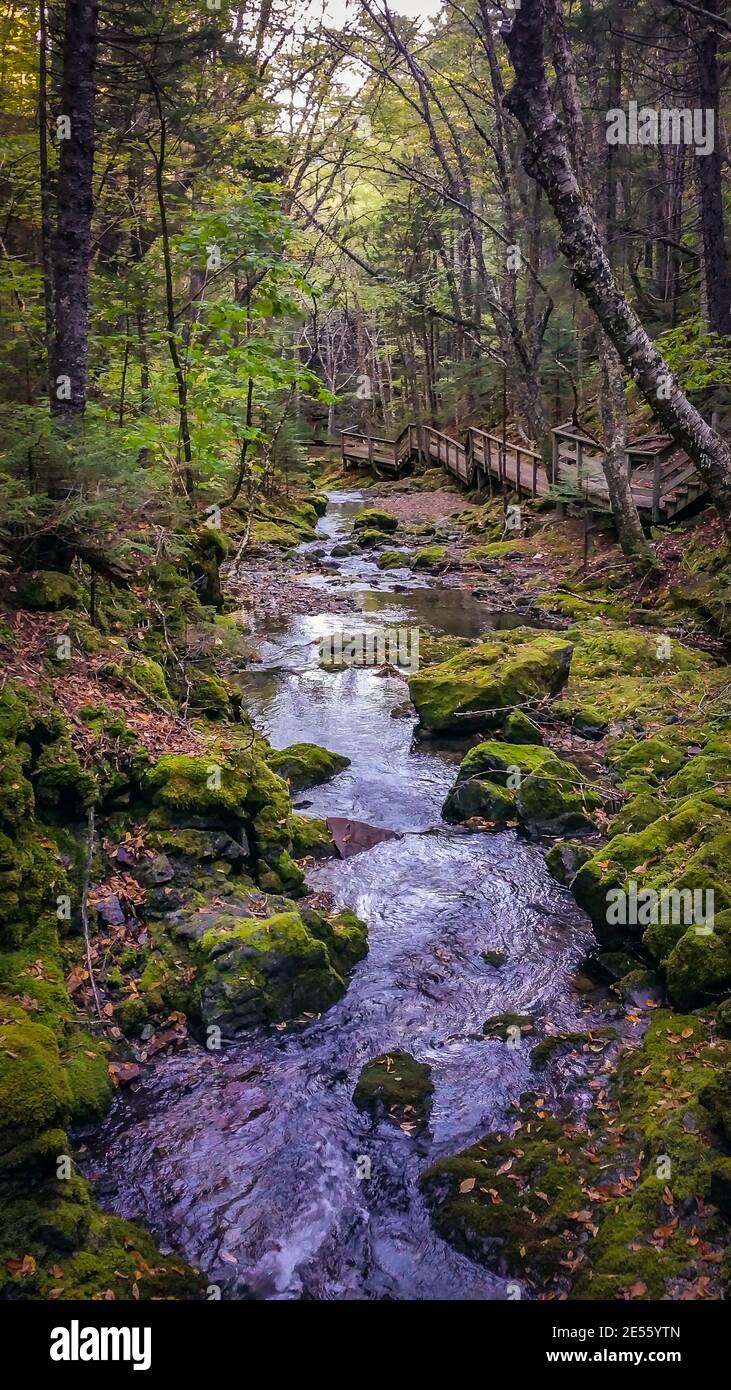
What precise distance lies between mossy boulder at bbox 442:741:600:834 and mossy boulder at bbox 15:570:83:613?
411 centimetres

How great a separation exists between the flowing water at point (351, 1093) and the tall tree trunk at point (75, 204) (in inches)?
183

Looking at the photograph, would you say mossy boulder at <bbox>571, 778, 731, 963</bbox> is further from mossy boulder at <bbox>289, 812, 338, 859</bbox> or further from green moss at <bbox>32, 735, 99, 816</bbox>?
green moss at <bbox>32, 735, 99, 816</bbox>

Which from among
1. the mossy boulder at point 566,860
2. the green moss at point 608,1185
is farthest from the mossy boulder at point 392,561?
the green moss at point 608,1185

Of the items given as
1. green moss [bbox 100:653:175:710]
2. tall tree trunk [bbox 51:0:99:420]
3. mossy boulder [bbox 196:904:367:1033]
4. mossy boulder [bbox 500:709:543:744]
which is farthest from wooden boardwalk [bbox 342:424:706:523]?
mossy boulder [bbox 196:904:367:1033]

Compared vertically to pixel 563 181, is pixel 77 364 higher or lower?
lower

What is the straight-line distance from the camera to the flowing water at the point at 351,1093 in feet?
12.6

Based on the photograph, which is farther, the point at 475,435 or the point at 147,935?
the point at 475,435

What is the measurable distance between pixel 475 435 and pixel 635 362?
18741mm

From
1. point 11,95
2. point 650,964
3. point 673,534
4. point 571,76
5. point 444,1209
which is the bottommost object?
point 444,1209

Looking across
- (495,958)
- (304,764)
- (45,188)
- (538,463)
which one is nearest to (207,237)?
(45,188)
